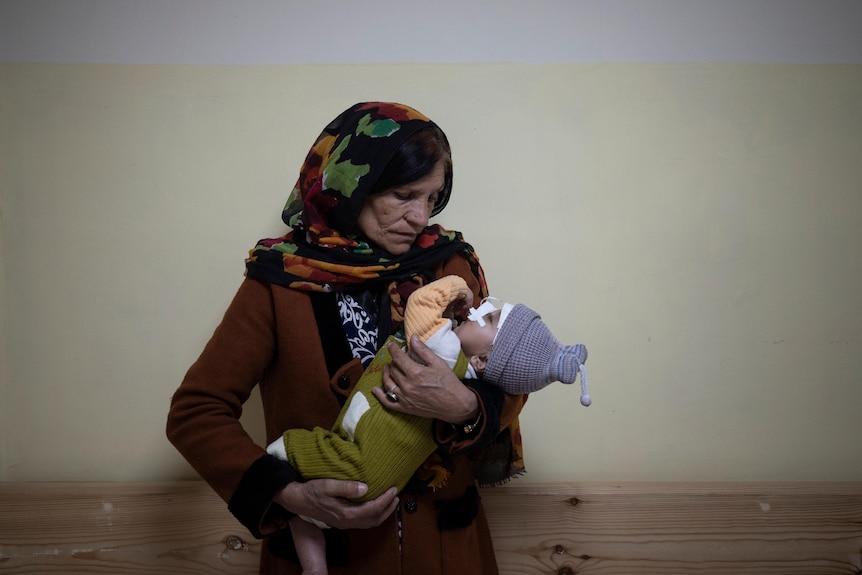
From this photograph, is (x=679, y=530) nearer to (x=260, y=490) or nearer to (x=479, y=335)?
(x=479, y=335)

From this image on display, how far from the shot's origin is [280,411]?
1.35 m

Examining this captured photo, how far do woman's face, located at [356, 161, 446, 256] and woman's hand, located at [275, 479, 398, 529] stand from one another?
0.50 metres

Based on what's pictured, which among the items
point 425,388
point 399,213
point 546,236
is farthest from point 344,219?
point 546,236

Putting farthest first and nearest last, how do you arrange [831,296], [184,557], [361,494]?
[831,296]
[184,557]
[361,494]

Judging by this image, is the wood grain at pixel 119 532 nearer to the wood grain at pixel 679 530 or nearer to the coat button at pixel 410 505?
the coat button at pixel 410 505

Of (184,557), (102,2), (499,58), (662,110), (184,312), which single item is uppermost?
(102,2)

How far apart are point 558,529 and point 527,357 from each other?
86 centimetres

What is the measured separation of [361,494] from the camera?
115 centimetres

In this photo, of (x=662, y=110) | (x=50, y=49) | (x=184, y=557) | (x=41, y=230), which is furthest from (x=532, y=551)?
(x=50, y=49)

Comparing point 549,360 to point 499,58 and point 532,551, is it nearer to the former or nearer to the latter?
point 532,551

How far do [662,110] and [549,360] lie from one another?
105cm

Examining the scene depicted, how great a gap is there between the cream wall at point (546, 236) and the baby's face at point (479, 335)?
641mm

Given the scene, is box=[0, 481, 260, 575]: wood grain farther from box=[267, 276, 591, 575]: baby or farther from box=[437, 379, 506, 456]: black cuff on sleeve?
box=[437, 379, 506, 456]: black cuff on sleeve

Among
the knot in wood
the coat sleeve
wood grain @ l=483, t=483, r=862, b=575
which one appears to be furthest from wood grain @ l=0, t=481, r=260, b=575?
wood grain @ l=483, t=483, r=862, b=575
